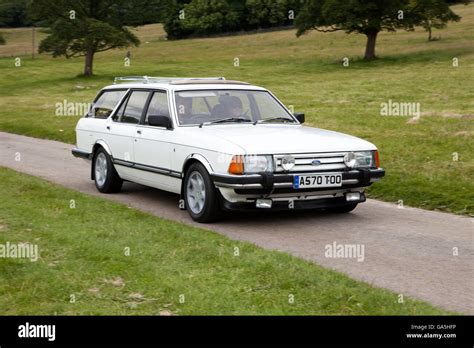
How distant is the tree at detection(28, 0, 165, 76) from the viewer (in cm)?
5131

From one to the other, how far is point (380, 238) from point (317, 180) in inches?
40.4

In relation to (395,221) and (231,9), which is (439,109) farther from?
(231,9)

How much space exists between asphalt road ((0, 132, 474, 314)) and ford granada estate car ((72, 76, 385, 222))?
0.30 m

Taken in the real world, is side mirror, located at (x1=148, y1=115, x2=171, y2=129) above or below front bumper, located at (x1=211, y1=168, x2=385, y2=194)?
above

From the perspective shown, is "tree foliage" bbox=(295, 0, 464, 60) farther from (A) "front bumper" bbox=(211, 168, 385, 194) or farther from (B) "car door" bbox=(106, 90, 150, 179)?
(A) "front bumper" bbox=(211, 168, 385, 194)

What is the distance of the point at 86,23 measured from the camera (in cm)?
5159

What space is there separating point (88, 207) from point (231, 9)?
83690 mm

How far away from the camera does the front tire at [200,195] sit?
8562 millimetres

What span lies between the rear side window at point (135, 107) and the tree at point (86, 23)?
41486mm

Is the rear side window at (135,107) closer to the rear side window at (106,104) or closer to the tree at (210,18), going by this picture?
the rear side window at (106,104)
